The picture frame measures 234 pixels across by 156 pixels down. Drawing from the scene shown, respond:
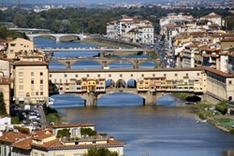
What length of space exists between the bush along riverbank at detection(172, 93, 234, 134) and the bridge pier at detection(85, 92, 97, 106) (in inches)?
75.0

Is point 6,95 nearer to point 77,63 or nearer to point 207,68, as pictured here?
point 207,68

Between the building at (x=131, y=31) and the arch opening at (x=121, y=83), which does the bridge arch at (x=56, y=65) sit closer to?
the arch opening at (x=121, y=83)

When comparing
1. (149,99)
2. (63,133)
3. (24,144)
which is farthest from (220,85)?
(24,144)

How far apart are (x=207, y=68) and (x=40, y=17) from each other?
136 feet

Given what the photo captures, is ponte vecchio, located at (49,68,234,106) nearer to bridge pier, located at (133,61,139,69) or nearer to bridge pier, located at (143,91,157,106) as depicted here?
bridge pier, located at (143,91,157,106)

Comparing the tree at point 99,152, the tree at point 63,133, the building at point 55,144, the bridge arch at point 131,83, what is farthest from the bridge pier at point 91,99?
the tree at point 99,152

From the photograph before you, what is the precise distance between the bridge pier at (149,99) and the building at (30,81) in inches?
89.2

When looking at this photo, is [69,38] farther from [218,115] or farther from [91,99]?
[218,115]

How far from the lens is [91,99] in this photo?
26.7m

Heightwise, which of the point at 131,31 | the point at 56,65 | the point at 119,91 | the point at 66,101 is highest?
the point at 131,31

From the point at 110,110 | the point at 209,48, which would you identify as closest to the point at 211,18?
the point at 209,48

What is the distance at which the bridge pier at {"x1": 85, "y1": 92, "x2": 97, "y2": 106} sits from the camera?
86.9ft

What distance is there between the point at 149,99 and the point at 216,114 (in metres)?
3.17

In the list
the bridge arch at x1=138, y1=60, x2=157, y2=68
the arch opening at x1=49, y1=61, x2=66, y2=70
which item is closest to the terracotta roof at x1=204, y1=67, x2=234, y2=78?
→ the bridge arch at x1=138, y1=60, x2=157, y2=68
